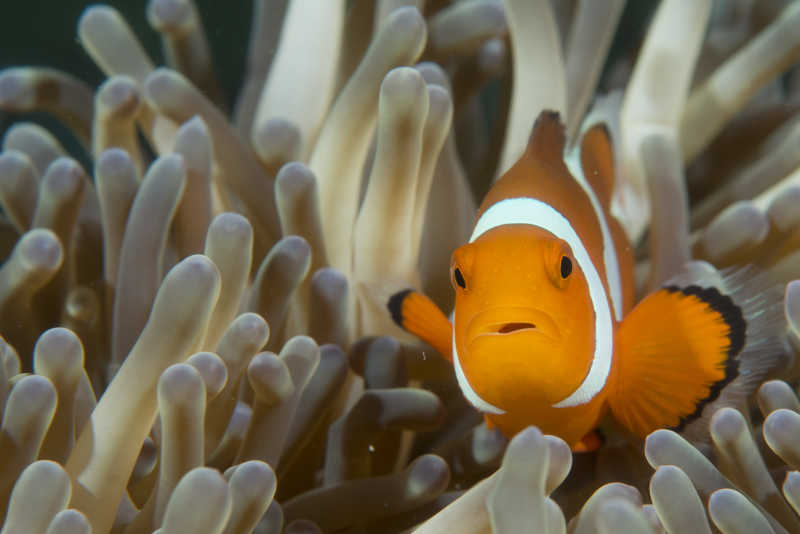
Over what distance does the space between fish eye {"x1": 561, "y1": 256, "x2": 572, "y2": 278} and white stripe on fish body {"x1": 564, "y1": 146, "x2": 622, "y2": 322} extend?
16cm

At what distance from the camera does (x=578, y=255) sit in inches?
32.7

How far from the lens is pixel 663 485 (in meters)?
0.65

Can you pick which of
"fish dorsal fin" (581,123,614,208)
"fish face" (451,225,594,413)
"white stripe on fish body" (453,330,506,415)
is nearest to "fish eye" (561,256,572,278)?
"fish face" (451,225,594,413)

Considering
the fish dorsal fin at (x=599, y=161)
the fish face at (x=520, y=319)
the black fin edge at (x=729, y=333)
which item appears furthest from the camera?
the fish dorsal fin at (x=599, y=161)

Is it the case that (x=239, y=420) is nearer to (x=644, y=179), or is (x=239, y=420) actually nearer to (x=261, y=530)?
(x=261, y=530)

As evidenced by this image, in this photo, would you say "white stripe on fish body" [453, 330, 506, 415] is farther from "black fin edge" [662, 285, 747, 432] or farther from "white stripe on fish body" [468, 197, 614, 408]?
"black fin edge" [662, 285, 747, 432]

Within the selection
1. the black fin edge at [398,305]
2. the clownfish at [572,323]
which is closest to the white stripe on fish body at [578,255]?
the clownfish at [572,323]

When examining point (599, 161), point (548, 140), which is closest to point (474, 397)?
point (548, 140)

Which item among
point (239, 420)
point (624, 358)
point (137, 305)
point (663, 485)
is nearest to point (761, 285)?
point (624, 358)

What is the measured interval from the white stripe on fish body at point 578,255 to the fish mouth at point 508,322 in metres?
0.10

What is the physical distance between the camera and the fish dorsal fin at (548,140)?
939 millimetres

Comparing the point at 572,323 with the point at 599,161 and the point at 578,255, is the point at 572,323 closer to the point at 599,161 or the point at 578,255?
the point at 578,255

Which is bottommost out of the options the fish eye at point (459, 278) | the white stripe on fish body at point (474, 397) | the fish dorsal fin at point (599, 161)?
the white stripe on fish body at point (474, 397)

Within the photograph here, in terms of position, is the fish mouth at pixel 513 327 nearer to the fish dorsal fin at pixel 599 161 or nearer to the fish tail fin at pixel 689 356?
the fish tail fin at pixel 689 356
